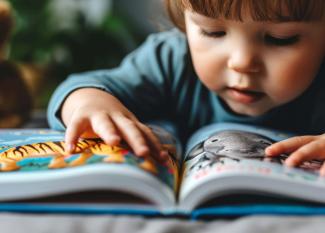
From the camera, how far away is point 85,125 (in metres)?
0.63

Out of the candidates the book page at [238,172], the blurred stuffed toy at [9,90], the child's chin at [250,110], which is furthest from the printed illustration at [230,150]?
the blurred stuffed toy at [9,90]

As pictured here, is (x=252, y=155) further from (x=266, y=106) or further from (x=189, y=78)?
(x=189, y=78)

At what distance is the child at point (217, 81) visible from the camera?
2.06 feet

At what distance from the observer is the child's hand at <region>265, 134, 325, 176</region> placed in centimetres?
56

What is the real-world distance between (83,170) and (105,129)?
101mm

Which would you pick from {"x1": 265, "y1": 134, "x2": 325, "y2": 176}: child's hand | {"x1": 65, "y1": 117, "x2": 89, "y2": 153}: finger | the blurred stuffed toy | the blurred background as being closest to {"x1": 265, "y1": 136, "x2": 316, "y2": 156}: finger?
{"x1": 265, "y1": 134, "x2": 325, "y2": 176}: child's hand

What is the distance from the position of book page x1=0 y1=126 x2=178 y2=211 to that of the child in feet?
0.07

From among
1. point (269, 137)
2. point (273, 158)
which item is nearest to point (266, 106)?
point (269, 137)

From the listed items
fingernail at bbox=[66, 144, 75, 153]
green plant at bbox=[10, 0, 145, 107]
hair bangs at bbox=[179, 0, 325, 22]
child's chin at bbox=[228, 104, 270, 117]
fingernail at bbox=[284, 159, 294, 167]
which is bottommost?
green plant at bbox=[10, 0, 145, 107]

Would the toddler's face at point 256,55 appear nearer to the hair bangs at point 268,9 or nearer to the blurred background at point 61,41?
the hair bangs at point 268,9

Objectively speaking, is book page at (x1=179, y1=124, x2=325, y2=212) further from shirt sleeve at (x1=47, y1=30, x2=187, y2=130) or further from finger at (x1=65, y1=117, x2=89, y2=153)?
shirt sleeve at (x1=47, y1=30, x2=187, y2=130)

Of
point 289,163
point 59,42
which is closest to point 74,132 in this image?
point 289,163

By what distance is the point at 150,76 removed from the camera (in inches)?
36.0

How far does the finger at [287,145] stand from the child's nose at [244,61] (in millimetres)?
128
